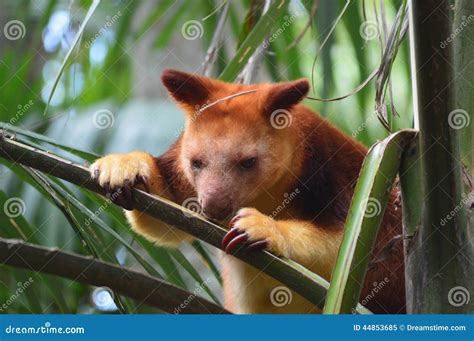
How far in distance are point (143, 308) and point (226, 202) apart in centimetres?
70

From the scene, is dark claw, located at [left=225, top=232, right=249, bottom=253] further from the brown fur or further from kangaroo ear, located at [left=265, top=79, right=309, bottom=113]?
kangaroo ear, located at [left=265, top=79, right=309, bottom=113]

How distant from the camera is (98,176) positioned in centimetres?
237

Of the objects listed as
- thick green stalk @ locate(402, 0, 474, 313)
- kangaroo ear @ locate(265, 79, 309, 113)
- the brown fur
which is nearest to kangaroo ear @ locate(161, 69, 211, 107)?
the brown fur

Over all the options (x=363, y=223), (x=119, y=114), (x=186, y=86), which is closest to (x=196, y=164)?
(x=186, y=86)

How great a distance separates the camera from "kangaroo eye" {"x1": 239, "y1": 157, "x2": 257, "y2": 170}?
2.82 m

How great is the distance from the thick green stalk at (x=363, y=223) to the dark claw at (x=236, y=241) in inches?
25.3

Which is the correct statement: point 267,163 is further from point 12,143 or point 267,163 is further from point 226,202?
point 12,143

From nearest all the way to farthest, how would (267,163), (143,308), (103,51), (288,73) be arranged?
1. (143,308)
2. (267,163)
3. (288,73)
4. (103,51)

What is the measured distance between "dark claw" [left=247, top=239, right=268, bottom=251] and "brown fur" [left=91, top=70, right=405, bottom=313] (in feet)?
1.48

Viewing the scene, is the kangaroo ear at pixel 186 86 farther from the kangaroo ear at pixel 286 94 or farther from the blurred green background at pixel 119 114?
the kangaroo ear at pixel 286 94

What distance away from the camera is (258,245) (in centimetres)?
215

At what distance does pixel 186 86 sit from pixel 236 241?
3.74 feet

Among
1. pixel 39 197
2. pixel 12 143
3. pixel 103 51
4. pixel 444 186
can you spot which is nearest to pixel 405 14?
pixel 444 186

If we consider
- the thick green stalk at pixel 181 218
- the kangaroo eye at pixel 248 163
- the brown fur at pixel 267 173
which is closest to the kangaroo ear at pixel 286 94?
the brown fur at pixel 267 173
